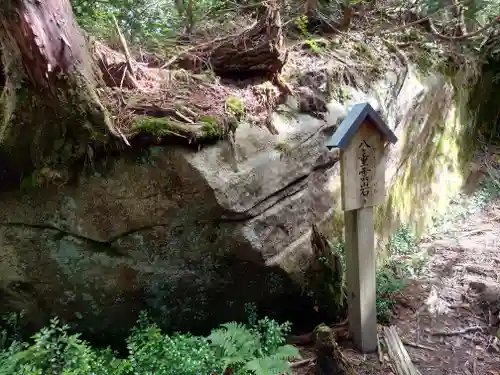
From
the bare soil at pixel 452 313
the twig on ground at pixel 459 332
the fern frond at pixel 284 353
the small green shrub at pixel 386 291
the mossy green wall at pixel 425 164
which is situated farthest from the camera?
the mossy green wall at pixel 425 164

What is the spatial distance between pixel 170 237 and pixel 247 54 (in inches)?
77.8

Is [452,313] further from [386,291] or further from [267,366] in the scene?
[267,366]

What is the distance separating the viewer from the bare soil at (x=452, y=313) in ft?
13.3

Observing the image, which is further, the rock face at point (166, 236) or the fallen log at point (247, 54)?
the fallen log at point (247, 54)

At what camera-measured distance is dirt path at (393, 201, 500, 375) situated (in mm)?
4148

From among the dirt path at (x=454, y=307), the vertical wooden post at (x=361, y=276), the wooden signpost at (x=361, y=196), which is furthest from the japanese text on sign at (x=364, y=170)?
the dirt path at (x=454, y=307)

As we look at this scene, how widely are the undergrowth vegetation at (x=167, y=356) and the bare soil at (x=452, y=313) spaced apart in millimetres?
514

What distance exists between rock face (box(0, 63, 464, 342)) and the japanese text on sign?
79 centimetres

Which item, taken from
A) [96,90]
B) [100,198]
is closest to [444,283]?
[100,198]

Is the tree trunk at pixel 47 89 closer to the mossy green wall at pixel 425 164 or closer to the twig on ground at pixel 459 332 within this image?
the mossy green wall at pixel 425 164

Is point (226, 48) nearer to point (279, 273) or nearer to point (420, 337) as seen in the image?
point (279, 273)

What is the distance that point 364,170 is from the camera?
12.0 ft

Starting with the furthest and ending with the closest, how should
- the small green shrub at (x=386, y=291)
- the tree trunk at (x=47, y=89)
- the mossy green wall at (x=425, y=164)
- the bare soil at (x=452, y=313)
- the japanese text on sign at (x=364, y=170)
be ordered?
the mossy green wall at (x=425, y=164) < the small green shrub at (x=386, y=291) < the bare soil at (x=452, y=313) < the japanese text on sign at (x=364, y=170) < the tree trunk at (x=47, y=89)

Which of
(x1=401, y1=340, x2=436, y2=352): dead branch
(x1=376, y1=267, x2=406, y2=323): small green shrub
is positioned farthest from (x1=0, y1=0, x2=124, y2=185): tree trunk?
(x1=401, y1=340, x2=436, y2=352): dead branch
